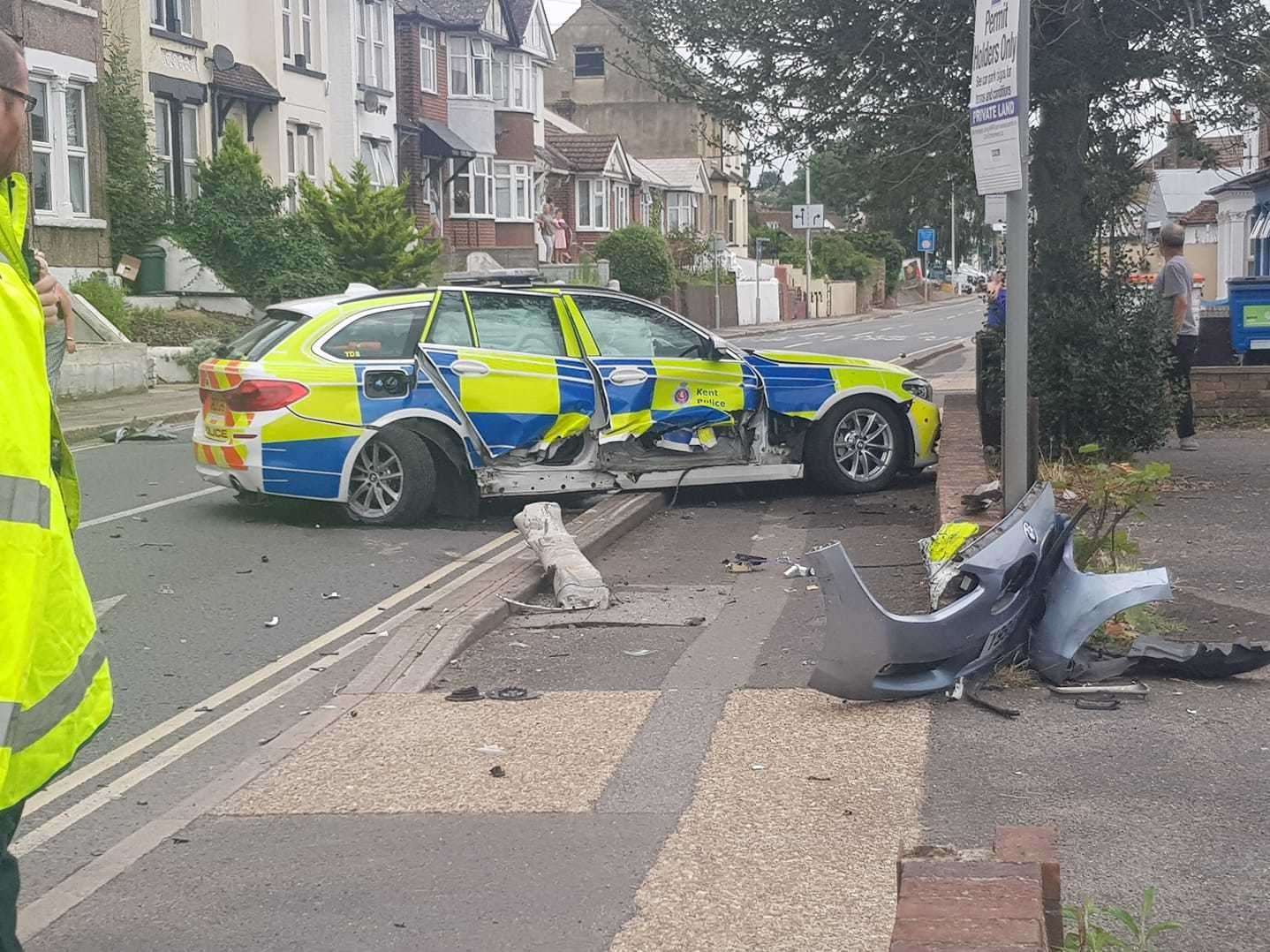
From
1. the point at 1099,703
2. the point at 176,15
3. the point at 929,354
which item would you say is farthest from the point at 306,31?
the point at 1099,703

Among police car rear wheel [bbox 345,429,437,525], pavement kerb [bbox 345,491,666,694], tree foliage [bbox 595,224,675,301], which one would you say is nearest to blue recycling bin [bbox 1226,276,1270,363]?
pavement kerb [bbox 345,491,666,694]

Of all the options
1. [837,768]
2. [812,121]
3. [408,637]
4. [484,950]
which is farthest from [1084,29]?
[484,950]

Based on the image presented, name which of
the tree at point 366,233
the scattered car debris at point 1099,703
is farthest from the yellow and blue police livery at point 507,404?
the tree at point 366,233

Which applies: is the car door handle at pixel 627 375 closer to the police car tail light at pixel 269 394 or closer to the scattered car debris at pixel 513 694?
the police car tail light at pixel 269 394

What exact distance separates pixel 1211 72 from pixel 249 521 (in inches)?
310

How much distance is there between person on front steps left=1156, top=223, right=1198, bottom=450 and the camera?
12469 millimetres

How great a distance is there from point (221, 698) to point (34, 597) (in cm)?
453

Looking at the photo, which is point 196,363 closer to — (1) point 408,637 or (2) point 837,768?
(1) point 408,637

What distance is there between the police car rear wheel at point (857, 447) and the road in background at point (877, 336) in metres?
15.4

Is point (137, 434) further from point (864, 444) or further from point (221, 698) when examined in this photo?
point (221, 698)

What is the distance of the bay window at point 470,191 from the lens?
47625 mm

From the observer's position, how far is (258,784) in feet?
18.2

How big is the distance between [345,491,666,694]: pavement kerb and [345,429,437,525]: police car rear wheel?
1.08 m

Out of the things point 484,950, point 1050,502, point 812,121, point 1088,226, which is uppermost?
point 812,121
